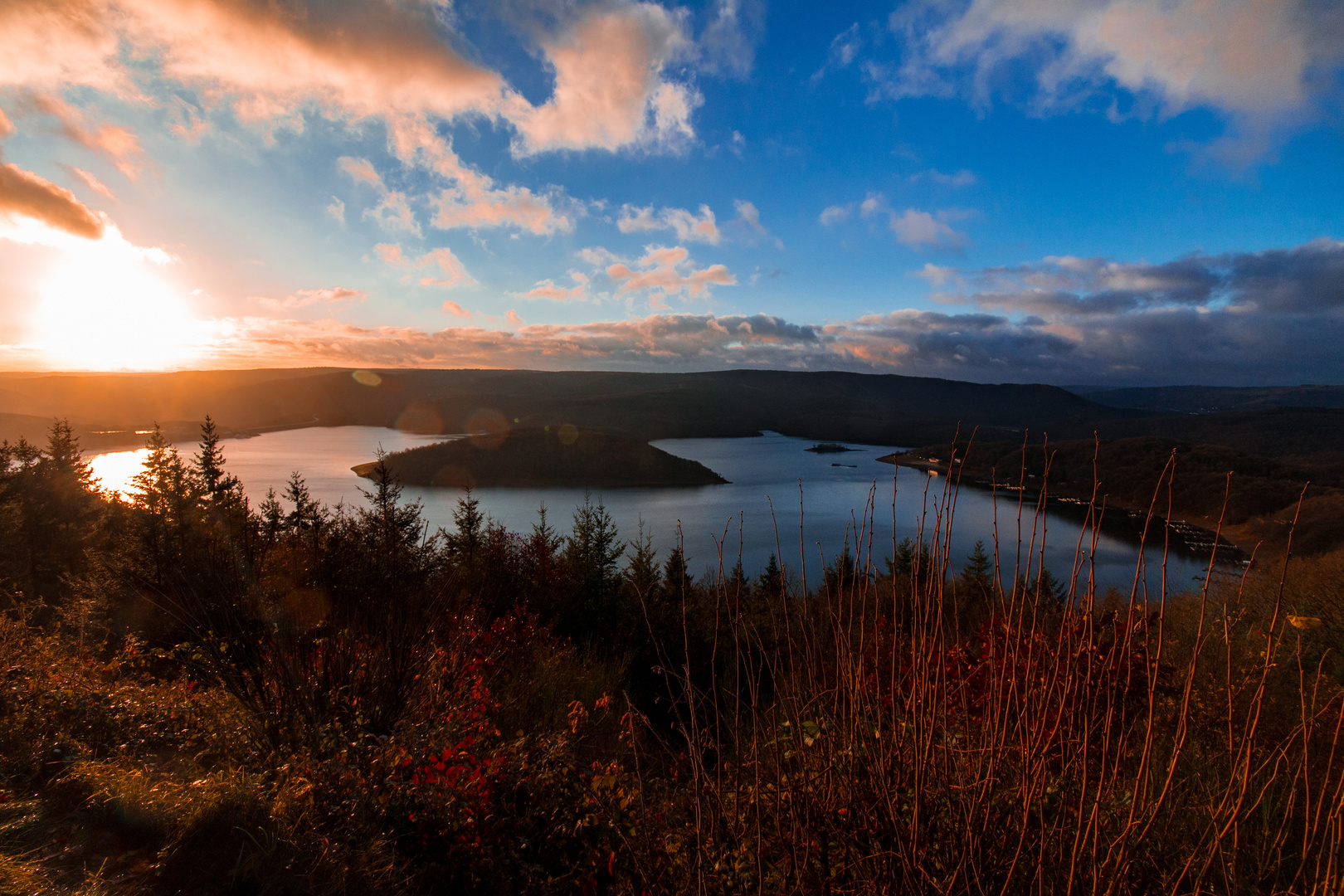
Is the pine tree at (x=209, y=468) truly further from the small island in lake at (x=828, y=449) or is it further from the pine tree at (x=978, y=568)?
the small island in lake at (x=828, y=449)

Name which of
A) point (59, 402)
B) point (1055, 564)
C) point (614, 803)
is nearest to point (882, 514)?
point (1055, 564)

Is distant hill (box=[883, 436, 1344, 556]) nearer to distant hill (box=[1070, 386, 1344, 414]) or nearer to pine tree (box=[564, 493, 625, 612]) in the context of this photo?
pine tree (box=[564, 493, 625, 612])

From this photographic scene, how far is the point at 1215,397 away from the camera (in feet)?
539

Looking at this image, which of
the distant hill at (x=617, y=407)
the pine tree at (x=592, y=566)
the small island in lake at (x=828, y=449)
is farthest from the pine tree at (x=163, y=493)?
the small island in lake at (x=828, y=449)

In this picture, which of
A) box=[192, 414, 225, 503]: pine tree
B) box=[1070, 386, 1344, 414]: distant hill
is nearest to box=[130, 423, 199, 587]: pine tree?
box=[192, 414, 225, 503]: pine tree

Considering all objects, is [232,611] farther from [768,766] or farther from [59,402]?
[59,402]

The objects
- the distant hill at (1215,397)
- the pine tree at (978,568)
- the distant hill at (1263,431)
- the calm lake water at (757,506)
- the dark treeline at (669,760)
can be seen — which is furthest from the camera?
the distant hill at (1215,397)

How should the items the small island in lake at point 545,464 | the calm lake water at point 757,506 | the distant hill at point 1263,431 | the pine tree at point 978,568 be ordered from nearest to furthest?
the pine tree at point 978,568
the calm lake water at point 757,506
the distant hill at point 1263,431
the small island in lake at point 545,464

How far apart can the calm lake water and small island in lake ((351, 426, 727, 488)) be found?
3933 millimetres

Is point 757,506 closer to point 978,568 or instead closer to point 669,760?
point 978,568

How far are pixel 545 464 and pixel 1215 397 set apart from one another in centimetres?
18343

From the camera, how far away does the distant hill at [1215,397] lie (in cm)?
14450

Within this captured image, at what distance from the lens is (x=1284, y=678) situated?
723cm

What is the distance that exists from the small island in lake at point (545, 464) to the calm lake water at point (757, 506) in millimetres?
3933
